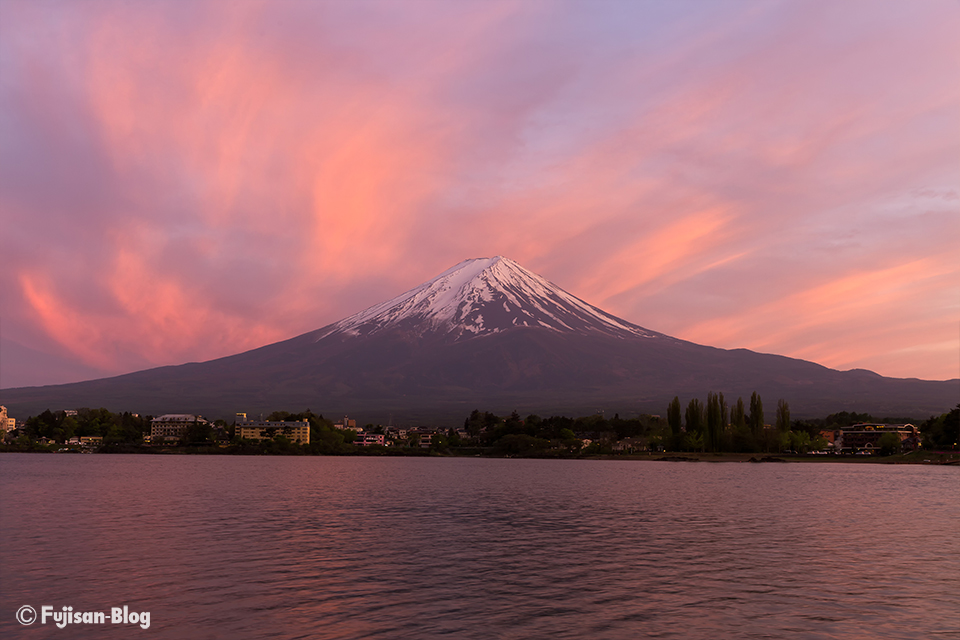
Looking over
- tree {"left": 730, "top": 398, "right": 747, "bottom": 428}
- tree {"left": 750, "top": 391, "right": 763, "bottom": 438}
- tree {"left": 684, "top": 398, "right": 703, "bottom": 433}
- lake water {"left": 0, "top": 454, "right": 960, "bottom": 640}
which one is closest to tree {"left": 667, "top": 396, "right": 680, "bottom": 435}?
tree {"left": 684, "top": 398, "right": 703, "bottom": 433}

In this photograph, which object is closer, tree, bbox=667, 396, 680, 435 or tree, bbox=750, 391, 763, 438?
tree, bbox=750, 391, 763, 438

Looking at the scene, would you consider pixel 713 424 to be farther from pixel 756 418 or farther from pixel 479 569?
pixel 479 569

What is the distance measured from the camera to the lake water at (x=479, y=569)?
21.7 meters

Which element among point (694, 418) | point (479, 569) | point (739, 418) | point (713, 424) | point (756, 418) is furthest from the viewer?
point (739, 418)

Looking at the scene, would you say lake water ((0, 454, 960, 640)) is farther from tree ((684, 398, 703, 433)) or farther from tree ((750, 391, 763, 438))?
tree ((750, 391, 763, 438))

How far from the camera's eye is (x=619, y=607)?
78.5 ft

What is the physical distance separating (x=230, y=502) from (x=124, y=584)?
34620 mm

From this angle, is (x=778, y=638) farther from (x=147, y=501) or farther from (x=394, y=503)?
(x=147, y=501)

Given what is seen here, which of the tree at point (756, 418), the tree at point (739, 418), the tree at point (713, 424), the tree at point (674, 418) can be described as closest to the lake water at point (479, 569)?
the tree at point (713, 424)

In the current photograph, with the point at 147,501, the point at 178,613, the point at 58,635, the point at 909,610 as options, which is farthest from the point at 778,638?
the point at 147,501

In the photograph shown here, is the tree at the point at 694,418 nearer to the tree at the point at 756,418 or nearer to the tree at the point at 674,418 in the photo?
the tree at the point at 674,418

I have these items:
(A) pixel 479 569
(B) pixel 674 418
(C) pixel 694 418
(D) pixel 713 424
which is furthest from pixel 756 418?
(A) pixel 479 569

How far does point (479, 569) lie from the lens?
30719mm

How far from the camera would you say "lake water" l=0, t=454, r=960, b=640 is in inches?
854
